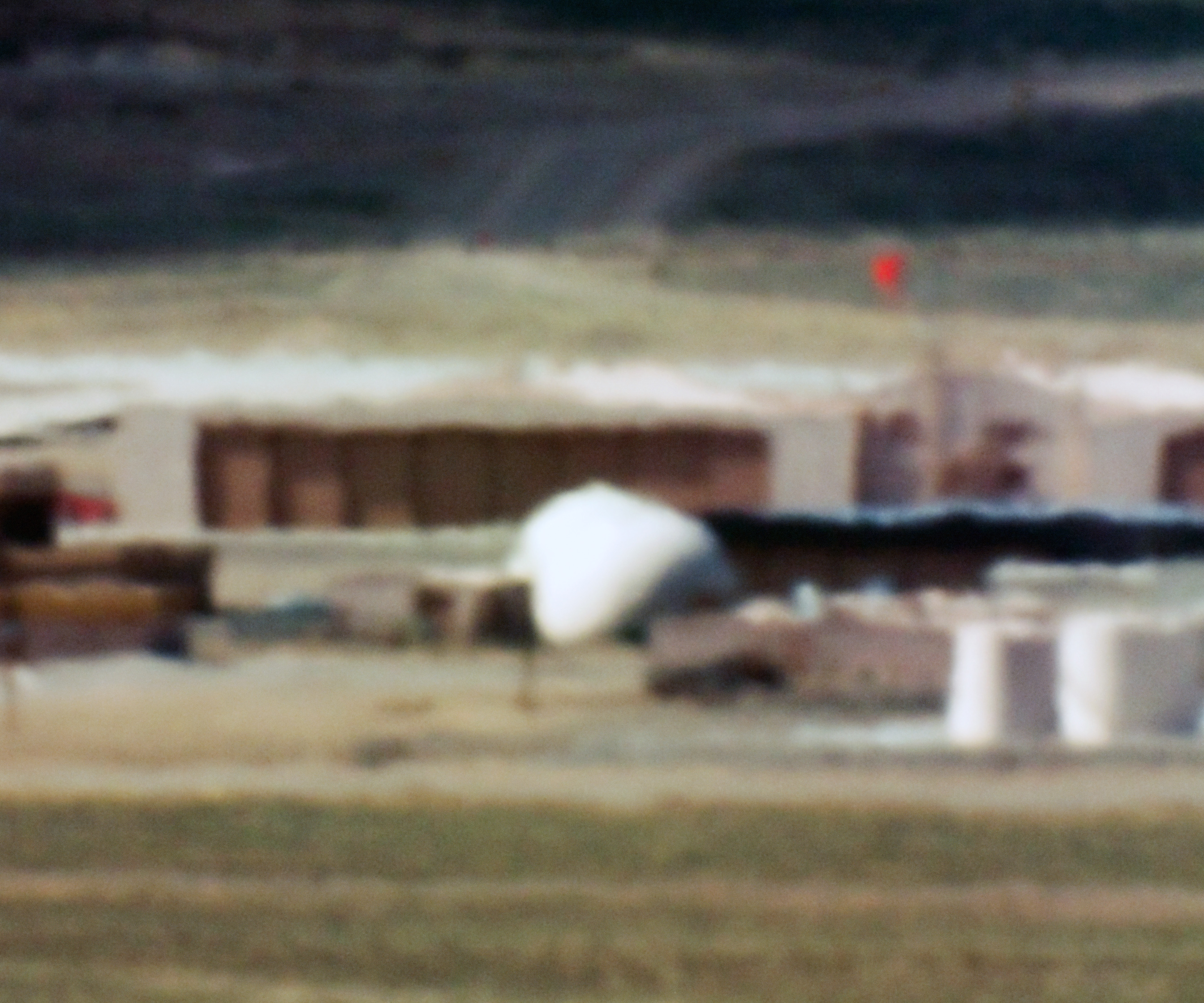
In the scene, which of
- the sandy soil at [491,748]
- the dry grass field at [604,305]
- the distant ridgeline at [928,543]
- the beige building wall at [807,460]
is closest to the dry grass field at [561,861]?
the sandy soil at [491,748]

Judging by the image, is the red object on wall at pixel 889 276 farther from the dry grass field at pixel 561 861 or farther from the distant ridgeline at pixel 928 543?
the dry grass field at pixel 561 861

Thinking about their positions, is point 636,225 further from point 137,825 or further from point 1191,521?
point 137,825

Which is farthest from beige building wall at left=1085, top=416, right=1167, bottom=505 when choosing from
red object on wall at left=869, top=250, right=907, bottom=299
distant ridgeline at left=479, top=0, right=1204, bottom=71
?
distant ridgeline at left=479, top=0, right=1204, bottom=71

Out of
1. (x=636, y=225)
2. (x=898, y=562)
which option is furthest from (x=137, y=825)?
(x=636, y=225)

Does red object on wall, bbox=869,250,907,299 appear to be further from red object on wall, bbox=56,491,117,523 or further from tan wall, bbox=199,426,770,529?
red object on wall, bbox=56,491,117,523

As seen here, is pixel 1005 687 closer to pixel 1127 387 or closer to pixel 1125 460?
pixel 1125 460

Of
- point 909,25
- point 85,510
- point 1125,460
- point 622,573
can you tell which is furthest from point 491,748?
point 909,25

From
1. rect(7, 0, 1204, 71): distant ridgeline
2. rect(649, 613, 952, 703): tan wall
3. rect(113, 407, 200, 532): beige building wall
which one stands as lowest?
rect(113, 407, 200, 532): beige building wall
